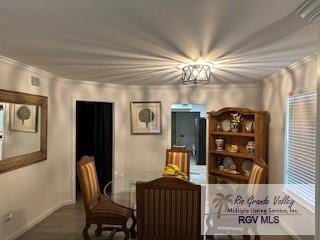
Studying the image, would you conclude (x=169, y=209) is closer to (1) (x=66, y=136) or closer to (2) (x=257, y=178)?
(2) (x=257, y=178)

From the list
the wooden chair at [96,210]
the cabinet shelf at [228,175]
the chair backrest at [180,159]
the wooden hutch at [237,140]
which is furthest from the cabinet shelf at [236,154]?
the wooden chair at [96,210]

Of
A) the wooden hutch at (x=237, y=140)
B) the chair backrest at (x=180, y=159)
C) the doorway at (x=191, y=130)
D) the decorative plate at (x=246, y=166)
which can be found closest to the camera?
the chair backrest at (x=180, y=159)

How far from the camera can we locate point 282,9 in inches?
74.7

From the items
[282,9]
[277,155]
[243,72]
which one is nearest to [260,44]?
[282,9]

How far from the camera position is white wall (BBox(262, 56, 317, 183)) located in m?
3.56

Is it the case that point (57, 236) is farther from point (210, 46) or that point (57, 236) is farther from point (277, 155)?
point (277, 155)

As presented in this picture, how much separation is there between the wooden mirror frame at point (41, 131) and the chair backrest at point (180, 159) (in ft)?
6.55

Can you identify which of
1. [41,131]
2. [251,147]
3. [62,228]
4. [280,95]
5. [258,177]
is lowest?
[62,228]

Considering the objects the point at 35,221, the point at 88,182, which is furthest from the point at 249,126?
the point at 35,221

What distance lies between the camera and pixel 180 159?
16.5 feet

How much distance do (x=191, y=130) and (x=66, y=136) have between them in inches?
102

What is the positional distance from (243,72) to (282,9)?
2.59 meters

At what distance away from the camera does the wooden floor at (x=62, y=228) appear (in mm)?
3995

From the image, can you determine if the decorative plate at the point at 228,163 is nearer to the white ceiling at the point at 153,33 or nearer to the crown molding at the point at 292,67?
the crown molding at the point at 292,67
